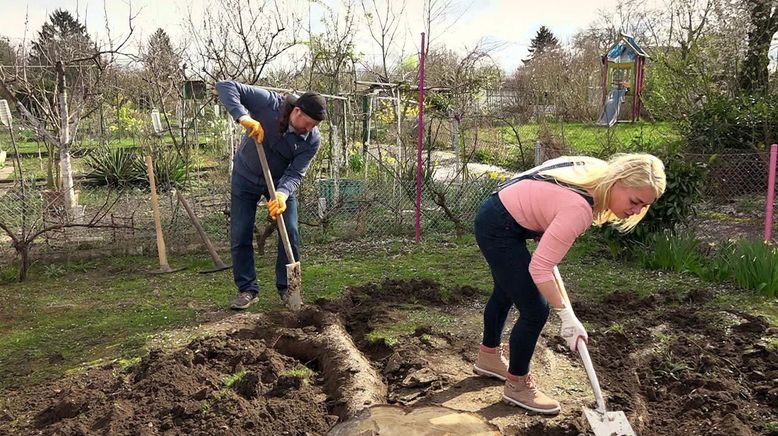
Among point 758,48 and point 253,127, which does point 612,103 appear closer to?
point 758,48

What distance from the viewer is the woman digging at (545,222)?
2.49 m

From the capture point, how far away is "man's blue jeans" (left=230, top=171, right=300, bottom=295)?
4613mm

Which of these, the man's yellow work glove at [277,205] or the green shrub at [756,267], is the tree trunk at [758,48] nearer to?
the green shrub at [756,267]

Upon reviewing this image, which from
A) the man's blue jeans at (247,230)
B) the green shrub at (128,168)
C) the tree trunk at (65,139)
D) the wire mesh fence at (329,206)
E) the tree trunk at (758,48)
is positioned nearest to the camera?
the man's blue jeans at (247,230)

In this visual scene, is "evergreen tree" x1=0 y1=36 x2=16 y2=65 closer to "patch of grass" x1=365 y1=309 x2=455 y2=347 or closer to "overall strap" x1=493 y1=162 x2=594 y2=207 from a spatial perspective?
"patch of grass" x1=365 y1=309 x2=455 y2=347

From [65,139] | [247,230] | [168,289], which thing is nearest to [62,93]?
[65,139]

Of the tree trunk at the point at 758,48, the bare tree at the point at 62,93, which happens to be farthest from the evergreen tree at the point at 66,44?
the tree trunk at the point at 758,48

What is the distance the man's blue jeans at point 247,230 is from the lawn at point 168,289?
0.75 feet

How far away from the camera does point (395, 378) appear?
3.50 meters

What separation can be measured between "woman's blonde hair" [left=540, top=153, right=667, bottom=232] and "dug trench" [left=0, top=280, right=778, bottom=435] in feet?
3.43

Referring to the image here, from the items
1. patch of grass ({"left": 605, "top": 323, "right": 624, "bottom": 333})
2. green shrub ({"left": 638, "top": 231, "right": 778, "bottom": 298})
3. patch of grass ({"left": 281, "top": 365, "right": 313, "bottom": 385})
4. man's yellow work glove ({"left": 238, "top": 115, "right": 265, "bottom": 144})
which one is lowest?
patch of grass ({"left": 281, "top": 365, "right": 313, "bottom": 385})

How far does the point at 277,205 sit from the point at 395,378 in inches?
59.9

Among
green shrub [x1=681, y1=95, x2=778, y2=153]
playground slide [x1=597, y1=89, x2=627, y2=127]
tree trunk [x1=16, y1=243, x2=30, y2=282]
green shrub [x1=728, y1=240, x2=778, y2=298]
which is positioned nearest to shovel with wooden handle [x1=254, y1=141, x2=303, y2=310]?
tree trunk [x1=16, y1=243, x2=30, y2=282]

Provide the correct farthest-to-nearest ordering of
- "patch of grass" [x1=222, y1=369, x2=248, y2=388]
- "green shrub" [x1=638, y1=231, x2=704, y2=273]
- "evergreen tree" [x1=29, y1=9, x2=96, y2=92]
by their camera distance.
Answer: "evergreen tree" [x1=29, y1=9, x2=96, y2=92] < "green shrub" [x1=638, y1=231, x2=704, y2=273] < "patch of grass" [x1=222, y1=369, x2=248, y2=388]
